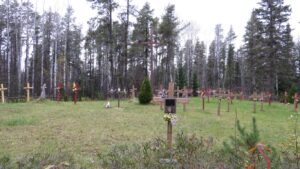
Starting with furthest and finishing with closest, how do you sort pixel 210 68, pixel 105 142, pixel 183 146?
pixel 210 68 → pixel 105 142 → pixel 183 146

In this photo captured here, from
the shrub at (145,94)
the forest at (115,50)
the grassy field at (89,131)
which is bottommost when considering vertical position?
the grassy field at (89,131)

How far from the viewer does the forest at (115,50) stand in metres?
37.9

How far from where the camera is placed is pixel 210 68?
65875 millimetres

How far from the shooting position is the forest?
124 feet

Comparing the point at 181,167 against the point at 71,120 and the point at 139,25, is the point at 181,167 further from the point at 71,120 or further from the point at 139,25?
the point at 139,25

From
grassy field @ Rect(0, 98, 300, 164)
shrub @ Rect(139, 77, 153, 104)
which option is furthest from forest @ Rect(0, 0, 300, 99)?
grassy field @ Rect(0, 98, 300, 164)

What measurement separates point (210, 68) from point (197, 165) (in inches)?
2442

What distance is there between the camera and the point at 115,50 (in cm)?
4447

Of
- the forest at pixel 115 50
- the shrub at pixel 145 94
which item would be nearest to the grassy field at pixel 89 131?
the shrub at pixel 145 94

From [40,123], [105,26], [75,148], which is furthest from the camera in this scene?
[105,26]

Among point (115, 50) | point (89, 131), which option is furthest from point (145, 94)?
point (115, 50)

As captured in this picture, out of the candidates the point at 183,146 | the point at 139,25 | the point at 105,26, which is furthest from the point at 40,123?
the point at 139,25

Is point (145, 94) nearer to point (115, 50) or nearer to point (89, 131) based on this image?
point (89, 131)

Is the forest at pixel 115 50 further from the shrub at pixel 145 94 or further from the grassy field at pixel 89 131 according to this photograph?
the grassy field at pixel 89 131
